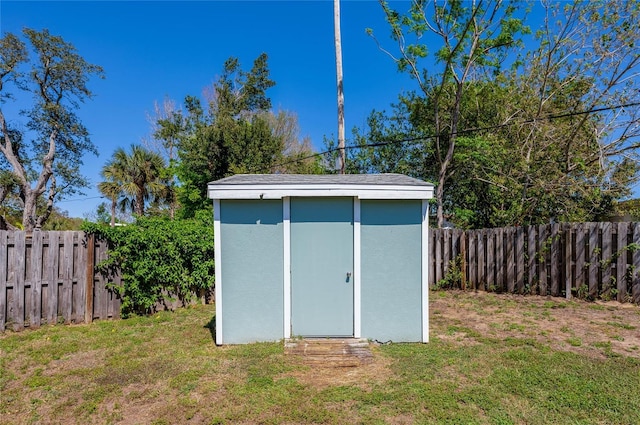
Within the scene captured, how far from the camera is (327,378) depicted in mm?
3469

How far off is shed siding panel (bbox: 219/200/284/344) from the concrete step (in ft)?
1.39

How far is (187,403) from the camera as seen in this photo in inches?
117

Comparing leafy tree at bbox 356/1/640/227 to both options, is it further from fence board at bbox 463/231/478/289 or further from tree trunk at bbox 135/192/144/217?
tree trunk at bbox 135/192/144/217

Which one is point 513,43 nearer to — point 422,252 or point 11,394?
point 422,252

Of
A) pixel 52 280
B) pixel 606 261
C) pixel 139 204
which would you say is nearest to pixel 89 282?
pixel 52 280

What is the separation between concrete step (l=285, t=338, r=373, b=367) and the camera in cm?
383

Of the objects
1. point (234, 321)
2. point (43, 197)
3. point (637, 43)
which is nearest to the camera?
point (234, 321)

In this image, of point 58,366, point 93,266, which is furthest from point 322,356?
point 93,266

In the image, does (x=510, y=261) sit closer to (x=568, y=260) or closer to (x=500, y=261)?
(x=500, y=261)

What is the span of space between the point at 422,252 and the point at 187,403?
11.1 ft

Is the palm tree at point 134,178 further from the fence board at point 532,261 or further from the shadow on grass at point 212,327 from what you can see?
the fence board at point 532,261

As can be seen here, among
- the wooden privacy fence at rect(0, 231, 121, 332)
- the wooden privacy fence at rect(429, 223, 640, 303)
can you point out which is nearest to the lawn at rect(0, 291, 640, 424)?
the wooden privacy fence at rect(0, 231, 121, 332)

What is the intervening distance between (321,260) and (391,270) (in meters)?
1.03

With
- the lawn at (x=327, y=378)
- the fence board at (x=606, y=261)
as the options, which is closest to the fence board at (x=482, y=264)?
the fence board at (x=606, y=261)
